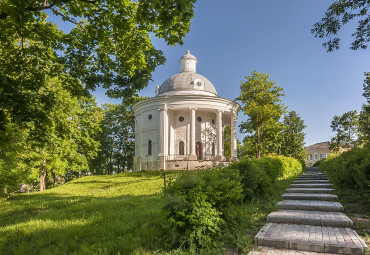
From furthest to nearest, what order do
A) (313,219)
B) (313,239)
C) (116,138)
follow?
(116,138) < (313,219) < (313,239)

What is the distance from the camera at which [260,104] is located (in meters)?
30.5

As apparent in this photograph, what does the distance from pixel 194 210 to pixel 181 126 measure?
27684 millimetres

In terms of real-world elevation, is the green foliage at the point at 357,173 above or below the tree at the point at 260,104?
below

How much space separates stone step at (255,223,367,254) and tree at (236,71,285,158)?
24496mm

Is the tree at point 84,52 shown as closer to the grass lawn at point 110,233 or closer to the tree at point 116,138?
the grass lawn at point 110,233

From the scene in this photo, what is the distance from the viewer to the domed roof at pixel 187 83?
33.4 m

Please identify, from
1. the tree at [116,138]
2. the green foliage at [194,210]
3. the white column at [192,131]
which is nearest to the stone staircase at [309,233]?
the green foliage at [194,210]

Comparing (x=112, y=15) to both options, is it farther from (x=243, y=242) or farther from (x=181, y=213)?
(x=243, y=242)

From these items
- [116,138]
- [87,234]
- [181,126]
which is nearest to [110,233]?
[87,234]

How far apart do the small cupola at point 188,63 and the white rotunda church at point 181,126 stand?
377 cm

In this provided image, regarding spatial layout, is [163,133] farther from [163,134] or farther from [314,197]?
[314,197]

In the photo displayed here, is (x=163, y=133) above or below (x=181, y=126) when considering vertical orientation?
below

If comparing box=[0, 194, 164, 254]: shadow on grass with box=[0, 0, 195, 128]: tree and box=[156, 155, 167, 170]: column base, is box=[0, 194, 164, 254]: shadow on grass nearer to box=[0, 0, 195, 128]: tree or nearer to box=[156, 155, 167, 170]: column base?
box=[0, 0, 195, 128]: tree

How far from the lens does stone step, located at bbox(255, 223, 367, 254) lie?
4180 mm
